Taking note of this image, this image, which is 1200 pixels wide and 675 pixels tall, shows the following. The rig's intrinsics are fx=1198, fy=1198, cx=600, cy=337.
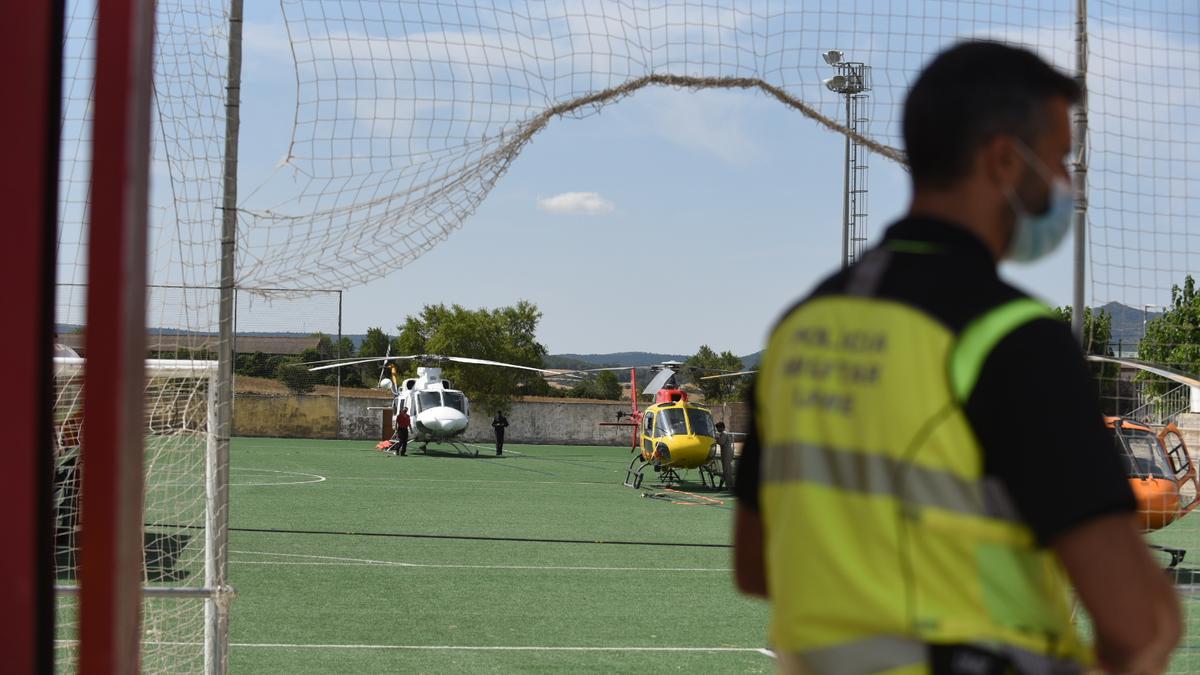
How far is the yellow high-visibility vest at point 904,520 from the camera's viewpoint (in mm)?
1549

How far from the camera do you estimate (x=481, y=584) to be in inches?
398

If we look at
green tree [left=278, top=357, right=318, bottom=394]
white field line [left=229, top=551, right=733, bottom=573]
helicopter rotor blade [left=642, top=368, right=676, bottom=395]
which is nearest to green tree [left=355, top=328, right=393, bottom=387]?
green tree [left=278, top=357, right=318, bottom=394]

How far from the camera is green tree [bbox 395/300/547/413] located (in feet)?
175

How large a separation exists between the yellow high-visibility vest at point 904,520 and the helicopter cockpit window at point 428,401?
32.0 m

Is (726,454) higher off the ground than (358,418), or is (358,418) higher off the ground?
(726,454)

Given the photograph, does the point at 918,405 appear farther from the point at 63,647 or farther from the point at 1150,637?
the point at 63,647

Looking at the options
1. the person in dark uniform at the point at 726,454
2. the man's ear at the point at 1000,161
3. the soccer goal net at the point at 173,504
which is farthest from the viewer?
the person in dark uniform at the point at 726,454

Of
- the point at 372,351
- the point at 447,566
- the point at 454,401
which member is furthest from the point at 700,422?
the point at 372,351

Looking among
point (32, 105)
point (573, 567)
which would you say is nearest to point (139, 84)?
point (32, 105)

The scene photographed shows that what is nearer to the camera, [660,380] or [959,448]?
[959,448]

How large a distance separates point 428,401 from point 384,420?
9.79m

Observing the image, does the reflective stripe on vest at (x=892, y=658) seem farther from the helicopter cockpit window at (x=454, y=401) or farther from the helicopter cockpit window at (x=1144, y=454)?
the helicopter cockpit window at (x=454, y=401)

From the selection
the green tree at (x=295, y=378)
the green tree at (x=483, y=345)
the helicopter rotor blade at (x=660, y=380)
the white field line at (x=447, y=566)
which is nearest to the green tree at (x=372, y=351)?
the green tree at (x=483, y=345)

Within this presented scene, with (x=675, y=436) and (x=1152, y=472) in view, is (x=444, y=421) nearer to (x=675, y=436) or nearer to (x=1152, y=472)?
(x=675, y=436)
